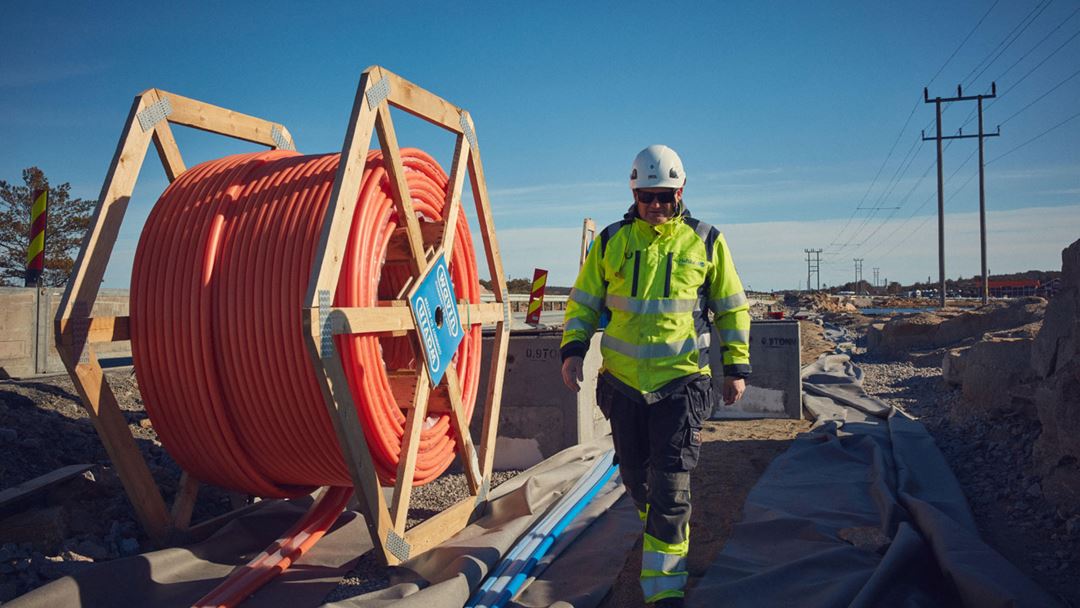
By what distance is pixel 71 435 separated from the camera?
5.58m

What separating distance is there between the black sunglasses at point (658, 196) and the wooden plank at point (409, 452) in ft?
5.02

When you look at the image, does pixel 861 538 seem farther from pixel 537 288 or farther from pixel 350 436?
pixel 537 288

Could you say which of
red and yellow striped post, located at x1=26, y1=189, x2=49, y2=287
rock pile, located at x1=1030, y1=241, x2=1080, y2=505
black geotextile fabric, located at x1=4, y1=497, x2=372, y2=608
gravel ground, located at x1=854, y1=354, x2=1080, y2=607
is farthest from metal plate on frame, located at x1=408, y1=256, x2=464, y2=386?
red and yellow striped post, located at x1=26, y1=189, x2=49, y2=287

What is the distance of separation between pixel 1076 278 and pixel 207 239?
4.73m

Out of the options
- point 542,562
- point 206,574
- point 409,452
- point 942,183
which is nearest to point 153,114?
point 409,452

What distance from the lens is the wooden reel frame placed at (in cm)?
360

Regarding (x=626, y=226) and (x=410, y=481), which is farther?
(x=410, y=481)

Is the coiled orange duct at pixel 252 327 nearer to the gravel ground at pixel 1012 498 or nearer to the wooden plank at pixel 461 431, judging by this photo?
the wooden plank at pixel 461 431

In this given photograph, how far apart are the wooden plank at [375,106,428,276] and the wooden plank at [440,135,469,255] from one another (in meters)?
0.31

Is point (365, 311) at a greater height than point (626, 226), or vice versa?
point (626, 226)

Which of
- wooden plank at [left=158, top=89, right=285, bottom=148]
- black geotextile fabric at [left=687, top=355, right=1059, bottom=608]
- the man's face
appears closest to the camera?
black geotextile fabric at [left=687, top=355, right=1059, bottom=608]

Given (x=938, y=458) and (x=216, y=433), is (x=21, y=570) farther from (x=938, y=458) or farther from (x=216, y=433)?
(x=938, y=458)

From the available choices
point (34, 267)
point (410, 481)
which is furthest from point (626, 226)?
point (34, 267)

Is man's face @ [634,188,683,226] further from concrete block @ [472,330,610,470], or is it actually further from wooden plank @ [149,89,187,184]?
concrete block @ [472,330,610,470]
